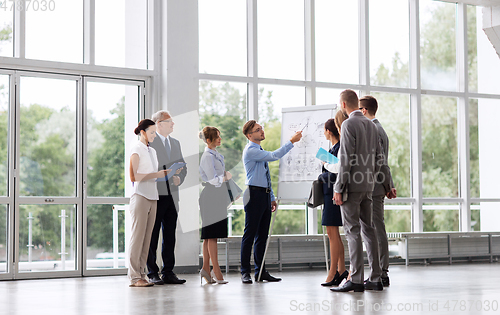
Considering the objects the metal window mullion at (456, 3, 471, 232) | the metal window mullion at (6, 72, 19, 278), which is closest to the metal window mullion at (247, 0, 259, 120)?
the metal window mullion at (6, 72, 19, 278)

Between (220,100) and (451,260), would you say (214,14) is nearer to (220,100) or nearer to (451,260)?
(220,100)

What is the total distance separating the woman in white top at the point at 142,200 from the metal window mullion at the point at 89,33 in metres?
1.91

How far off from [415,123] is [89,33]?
5.16m

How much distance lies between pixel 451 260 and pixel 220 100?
4.39m

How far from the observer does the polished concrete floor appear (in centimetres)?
399

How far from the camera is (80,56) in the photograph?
23.3ft

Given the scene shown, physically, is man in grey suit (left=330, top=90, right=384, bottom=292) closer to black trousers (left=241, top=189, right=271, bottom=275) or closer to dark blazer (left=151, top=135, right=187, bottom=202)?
black trousers (left=241, top=189, right=271, bottom=275)

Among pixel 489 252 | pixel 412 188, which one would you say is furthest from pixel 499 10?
pixel 489 252

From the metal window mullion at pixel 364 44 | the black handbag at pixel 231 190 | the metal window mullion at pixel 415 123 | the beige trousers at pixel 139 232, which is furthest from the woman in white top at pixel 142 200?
the metal window mullion at pixel 415 123

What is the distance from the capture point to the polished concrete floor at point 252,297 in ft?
13.1

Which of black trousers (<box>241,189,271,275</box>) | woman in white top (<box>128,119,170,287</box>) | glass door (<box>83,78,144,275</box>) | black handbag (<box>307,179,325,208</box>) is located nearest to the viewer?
black handbag (<box>307,179,325,208</box>)

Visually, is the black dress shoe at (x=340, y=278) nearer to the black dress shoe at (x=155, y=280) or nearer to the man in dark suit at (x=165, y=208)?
the man in dark suit at (x=165, y=208)

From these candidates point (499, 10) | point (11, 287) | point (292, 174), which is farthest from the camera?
point (499, 10)

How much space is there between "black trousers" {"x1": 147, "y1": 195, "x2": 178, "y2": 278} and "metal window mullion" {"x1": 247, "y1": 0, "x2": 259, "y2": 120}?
238cm
